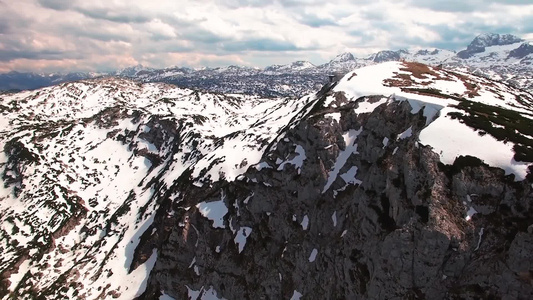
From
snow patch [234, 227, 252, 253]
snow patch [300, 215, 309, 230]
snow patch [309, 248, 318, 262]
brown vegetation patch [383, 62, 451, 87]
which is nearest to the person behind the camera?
snow patch [309, 248, 318, 262]

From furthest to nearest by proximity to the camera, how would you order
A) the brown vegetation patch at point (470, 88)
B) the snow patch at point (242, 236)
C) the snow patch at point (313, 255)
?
1. the brown vegetation patch at point (470, 88)
2. the snow patch at point (242, 236)
3. the snow patch at point (313, 255)

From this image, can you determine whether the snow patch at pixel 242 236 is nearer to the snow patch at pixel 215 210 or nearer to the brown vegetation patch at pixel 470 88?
the snow patch at pixel 215 210

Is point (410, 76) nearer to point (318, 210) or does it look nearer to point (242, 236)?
point (318, 210)

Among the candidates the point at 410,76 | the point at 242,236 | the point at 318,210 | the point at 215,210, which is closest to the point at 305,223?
the point at 318,210

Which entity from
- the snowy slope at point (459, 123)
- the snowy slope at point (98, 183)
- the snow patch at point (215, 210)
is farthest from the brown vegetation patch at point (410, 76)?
the snow patch at point (215, 210)

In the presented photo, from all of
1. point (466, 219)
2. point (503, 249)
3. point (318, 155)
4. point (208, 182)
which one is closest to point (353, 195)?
point (318, 155)

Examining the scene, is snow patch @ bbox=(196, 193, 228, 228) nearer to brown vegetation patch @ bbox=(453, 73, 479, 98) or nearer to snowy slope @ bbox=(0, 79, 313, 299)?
snowy slope @ bbox=(0, 79, 313, 299)

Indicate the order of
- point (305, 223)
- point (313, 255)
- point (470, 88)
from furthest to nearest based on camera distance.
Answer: point (470, 88)
point (305, 223)
point (313, 255)

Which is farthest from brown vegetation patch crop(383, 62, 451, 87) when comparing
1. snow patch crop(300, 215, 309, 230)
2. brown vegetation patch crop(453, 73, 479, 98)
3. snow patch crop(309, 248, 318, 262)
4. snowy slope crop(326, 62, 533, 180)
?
snow patch crop(309, 248, 318, 262)
